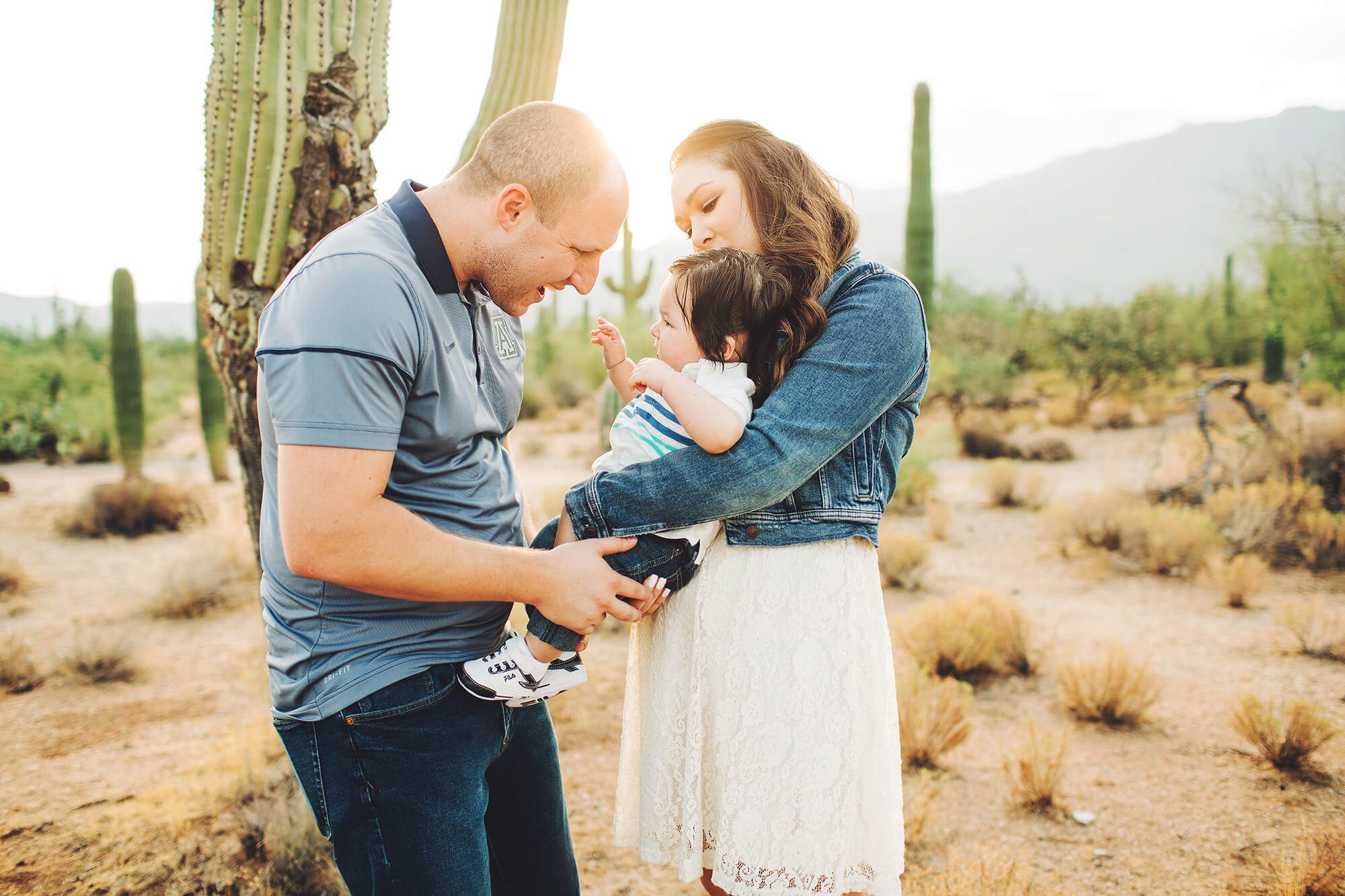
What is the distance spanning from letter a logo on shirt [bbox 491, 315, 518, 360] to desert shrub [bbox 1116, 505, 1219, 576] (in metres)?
7.93

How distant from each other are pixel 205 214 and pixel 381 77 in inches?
30.8

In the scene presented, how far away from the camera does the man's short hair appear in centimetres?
170

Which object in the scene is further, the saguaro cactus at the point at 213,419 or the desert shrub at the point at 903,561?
the saguaro cactus at the point at 213,419

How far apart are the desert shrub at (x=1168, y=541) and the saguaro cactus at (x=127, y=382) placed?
13.2 m

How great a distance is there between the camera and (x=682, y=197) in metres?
2.04

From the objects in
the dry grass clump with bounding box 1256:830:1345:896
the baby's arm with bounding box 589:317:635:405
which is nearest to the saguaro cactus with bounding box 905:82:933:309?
the dry grass clump with bounding box 1256:830:1345:896

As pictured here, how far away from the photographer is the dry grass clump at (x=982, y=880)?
3018 mm

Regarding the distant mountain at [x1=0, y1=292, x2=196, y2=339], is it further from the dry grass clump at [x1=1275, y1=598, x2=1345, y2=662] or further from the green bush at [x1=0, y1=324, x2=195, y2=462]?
the dry grass clump at [x1=1275, y1=598, x2=1345, y2=662]

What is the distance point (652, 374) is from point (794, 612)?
2.10ft

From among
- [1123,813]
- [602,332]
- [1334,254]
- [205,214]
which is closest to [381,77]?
[205,214]

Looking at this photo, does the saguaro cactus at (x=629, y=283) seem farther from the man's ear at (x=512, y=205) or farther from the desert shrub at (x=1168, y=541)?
the man's ear at (x=512, y=205)

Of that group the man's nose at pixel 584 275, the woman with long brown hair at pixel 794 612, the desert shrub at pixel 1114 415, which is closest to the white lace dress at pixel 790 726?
the woman with long brown hair at pixel 794 612

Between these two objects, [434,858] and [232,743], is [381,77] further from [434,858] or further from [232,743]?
[232,743]

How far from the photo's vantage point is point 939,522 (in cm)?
952
